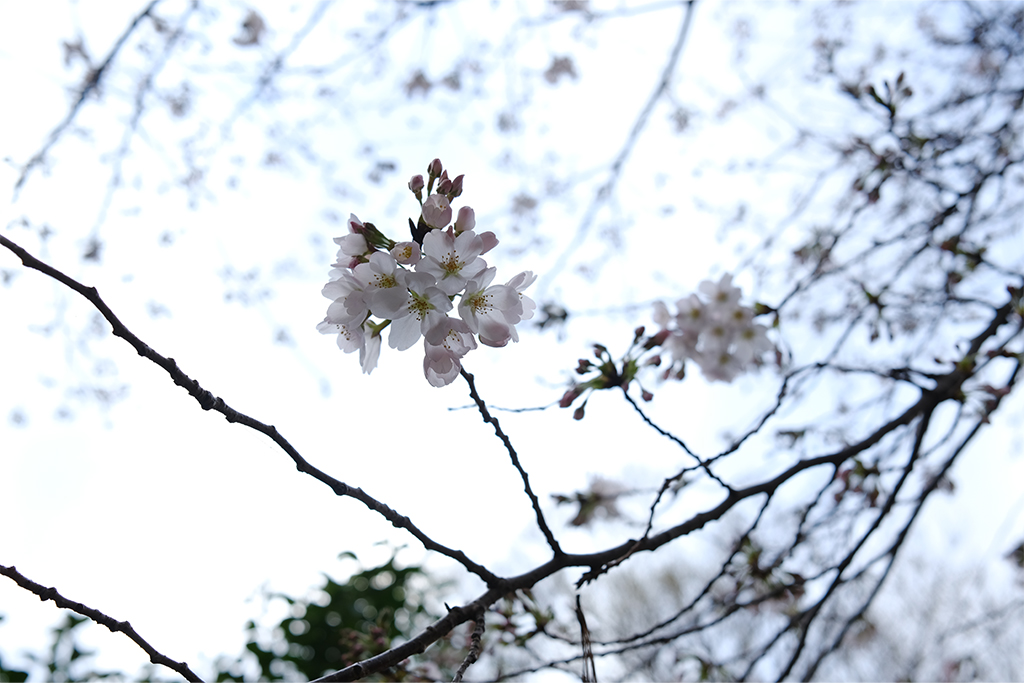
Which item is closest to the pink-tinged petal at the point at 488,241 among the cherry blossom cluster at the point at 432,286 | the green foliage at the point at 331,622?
the cherry blossom cluster at the point at 432,286

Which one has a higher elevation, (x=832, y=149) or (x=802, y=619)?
(x=832, y=149)

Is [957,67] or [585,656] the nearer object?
[585,656]

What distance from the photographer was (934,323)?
2.70 metres

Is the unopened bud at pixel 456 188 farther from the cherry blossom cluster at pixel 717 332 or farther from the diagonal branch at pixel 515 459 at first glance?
the cherry blossom cluster at pixel 717 332

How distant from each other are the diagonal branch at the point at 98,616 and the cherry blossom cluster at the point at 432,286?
45 centimetres

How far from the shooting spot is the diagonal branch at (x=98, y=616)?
26.0 inches

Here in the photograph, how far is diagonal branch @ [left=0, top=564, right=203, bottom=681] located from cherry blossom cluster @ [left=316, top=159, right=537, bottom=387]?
45cm

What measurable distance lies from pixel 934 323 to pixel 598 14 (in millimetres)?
2379

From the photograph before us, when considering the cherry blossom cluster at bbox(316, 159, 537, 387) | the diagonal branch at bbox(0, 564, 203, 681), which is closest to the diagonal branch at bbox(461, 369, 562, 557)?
the cherry blossom cluster at bbox(316, 159, 537, 387)

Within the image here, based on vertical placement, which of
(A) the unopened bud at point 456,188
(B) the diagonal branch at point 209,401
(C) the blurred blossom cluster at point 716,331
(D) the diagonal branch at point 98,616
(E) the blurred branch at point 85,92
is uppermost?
(E) the blurred branch at point 85,92

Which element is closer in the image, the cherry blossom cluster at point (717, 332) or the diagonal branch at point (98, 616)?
the diagonal branch at point (98, 616)

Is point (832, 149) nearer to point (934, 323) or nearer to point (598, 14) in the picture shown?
point (934, 323)

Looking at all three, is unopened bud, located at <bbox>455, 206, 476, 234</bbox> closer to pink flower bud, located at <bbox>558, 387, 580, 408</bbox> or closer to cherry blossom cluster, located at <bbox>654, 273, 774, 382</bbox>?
pink flower bud, located at <bbox>558, 387, 580, 408</bbox>

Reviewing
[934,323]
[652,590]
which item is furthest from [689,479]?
[652,590]
